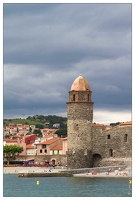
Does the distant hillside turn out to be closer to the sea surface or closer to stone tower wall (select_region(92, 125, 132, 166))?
stone tower wall (select_region(92, 125, 132, 166))

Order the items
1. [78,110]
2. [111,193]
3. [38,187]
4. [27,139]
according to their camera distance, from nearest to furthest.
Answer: [111,193], [38,187], [78,110], [27,139]

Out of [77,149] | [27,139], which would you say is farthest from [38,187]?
[27,139]

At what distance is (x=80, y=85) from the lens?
4678cm

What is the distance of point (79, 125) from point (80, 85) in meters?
3.31

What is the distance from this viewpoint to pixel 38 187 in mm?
35469

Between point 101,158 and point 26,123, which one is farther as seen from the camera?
point 26,123

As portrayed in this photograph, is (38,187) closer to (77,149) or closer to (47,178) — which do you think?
(47,178)

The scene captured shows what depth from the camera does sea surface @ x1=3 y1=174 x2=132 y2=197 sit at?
3098 centimetres

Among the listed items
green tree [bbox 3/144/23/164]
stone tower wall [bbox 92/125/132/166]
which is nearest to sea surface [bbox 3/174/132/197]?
stone tower wall [bbox 92/125/132/166]

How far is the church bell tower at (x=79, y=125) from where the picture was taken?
4619 cm

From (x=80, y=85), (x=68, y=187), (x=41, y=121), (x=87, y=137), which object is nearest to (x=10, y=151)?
(x=87, y=137)

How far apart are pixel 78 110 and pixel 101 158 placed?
473cm

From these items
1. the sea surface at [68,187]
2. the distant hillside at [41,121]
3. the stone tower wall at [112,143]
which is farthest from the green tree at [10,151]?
the distant hillside at [41,121]

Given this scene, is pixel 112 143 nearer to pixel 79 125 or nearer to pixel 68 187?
pixel 79 125
